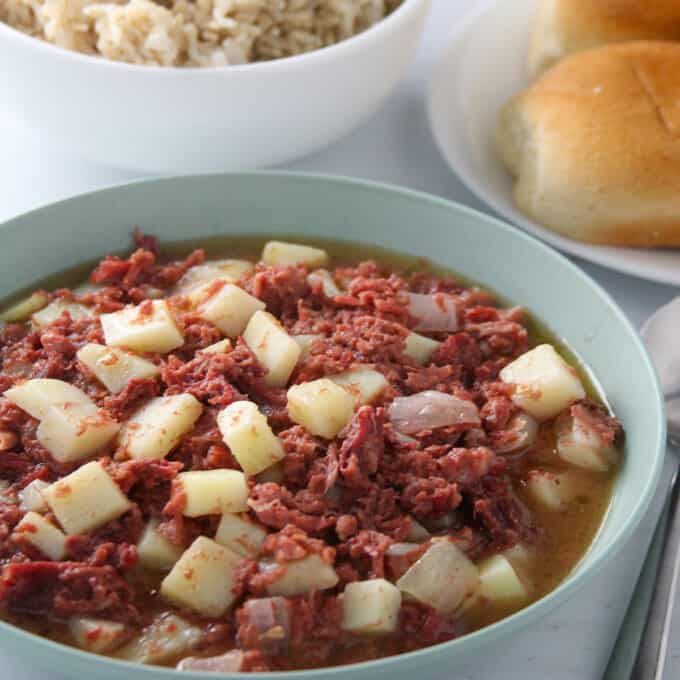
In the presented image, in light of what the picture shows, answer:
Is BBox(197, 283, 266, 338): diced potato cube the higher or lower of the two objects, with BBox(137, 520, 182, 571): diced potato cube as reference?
higher

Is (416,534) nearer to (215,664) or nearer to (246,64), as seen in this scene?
(215,664)

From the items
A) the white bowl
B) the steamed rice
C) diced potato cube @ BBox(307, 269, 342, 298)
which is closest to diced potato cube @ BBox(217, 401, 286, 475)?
diced potato cube @ BBox(307, 269, 342, 298)

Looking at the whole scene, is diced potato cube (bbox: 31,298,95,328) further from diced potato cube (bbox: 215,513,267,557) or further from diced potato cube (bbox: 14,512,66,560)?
diced potato cube (bbox: 215,513,267,557)

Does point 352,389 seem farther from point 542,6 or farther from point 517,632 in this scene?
point 542,6

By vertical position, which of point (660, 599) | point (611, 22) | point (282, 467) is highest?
point (611, 22)

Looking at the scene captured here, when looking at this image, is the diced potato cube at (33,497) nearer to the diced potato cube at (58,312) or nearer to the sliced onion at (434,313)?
the diced potato cube at (58,312)

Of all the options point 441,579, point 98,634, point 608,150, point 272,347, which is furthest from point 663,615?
point 608,150

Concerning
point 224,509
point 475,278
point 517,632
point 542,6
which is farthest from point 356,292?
point 542,6
